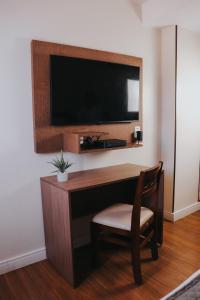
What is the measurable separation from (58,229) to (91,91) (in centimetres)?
125

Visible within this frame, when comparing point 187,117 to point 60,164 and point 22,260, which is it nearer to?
point 60,164

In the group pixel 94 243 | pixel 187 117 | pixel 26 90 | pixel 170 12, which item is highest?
pixel 170 12

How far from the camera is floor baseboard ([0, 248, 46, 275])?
206cm

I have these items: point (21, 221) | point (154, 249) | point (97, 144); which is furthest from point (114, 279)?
point (97, 144)

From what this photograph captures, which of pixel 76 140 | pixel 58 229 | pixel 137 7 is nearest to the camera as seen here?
pixel 58 229

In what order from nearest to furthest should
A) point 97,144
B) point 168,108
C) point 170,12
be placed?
point 97,144
point 170,12
point 168,108

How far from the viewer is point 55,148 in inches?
87.6

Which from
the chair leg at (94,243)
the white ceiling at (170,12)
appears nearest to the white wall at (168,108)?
the white ceiling at (170,12)

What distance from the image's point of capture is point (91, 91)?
2.32 metres

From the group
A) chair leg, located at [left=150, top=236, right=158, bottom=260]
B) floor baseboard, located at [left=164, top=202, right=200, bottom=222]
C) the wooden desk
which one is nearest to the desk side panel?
the wooden desk

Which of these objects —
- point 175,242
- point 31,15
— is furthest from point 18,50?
point 175,242

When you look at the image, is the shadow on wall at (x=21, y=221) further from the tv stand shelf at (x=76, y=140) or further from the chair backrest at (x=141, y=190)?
the chair backrest at (x=141, y=190)

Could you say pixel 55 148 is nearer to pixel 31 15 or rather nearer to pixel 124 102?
pixel 124 102

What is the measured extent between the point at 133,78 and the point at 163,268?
187cm
